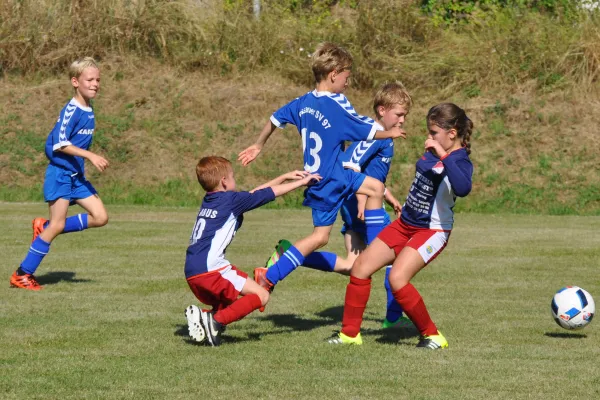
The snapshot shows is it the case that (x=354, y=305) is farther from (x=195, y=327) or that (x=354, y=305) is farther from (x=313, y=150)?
(x=313, y=150)

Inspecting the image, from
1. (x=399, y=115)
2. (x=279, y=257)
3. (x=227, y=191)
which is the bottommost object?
(x=279, y=257)

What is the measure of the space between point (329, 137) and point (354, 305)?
54.7 inches

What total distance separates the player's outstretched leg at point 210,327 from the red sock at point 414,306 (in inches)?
45.4

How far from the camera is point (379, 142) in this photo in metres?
8.25

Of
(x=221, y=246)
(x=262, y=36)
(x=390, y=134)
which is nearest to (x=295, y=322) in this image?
(x=221, y=246)

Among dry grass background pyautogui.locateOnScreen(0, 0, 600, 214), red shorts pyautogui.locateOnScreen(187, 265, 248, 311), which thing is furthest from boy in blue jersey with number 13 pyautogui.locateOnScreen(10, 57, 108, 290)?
dry grass background pyautogui.locateOnScreen(0, 0, 600, 214)

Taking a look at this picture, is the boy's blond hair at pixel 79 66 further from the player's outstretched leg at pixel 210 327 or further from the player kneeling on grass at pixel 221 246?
the player's outstretched leg at pixel 210 327

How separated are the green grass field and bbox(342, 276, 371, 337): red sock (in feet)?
0.49

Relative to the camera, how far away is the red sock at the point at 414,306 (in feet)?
21.5

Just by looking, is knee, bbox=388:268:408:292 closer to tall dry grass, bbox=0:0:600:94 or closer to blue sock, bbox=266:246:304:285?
blue sock, bbox=266:246:304:285

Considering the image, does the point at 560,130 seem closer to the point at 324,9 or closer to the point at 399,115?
the point at 324,9

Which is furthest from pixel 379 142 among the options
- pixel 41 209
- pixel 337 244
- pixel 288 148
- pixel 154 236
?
pixel 288 148

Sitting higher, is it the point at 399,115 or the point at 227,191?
the point at 399,115

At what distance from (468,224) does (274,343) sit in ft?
30.3
